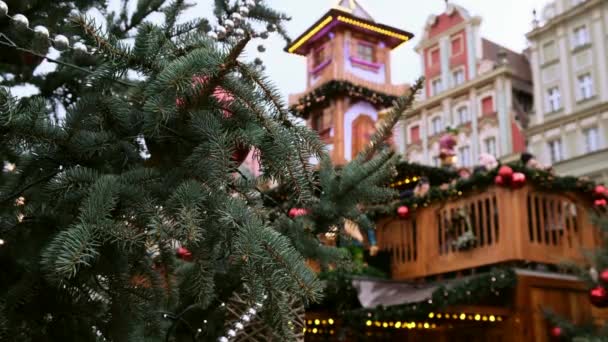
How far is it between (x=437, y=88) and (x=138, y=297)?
78.8ft

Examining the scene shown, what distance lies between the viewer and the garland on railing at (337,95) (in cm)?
1136

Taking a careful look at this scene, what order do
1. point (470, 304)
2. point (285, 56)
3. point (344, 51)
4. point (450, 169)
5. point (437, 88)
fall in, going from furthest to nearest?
point (437, 88) < point (344, 51) < point (450, 169) < point (470, 304) < point (285, 56)

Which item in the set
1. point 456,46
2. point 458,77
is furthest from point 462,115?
point 456,46

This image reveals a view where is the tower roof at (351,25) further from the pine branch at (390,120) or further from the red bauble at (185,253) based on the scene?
the pine branch at (390,120)

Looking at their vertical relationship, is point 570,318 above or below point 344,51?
below

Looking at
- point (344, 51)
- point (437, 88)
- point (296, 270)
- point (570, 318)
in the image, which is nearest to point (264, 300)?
point (296, 270)

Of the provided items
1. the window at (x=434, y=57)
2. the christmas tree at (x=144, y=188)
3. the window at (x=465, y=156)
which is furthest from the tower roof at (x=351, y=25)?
the window at (x=434, y=57)

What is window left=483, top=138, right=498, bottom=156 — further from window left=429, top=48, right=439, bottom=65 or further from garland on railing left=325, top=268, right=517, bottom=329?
garland on railing left=325, top=268, right=517, bottom=329

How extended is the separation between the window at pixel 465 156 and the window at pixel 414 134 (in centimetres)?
215

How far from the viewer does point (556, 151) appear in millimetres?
20969

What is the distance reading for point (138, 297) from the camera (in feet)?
5.20

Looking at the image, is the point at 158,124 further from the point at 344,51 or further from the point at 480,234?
the point at 344,51

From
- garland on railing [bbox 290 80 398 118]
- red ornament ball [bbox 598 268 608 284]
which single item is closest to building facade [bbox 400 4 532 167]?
garland on railing [bbox 290 80 398 118]

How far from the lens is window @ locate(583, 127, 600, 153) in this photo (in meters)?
19.7
